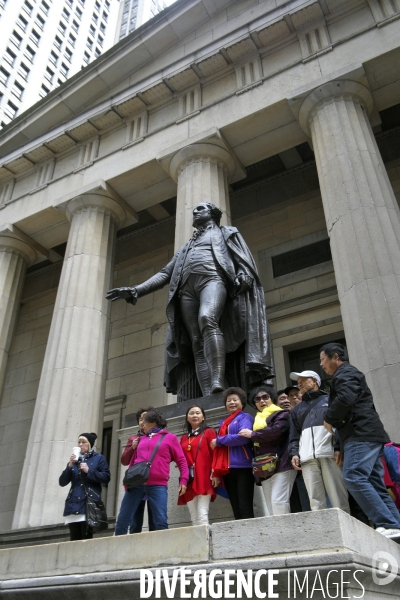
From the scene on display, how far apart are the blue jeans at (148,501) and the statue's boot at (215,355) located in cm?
165

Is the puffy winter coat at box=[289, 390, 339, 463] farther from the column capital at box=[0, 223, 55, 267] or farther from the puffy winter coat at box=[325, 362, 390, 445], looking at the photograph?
the column capital at box=[0, 223, 55, 267]

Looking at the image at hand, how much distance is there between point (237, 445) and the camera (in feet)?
16.6

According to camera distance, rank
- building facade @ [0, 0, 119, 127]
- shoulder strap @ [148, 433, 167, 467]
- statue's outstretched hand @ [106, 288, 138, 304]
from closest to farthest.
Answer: shoulder strap @ [148, 433, 167, 467], statue's outstretched hand @ [106, 288, 138, 304], building facade @ [0, 0, 119, 127]

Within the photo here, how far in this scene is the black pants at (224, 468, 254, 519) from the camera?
4.86 m

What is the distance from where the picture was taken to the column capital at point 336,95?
11672mm

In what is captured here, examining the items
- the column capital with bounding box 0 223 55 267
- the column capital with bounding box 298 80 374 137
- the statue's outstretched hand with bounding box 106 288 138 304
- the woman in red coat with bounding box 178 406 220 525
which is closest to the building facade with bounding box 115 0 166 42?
the column capital with bounding box 0 223 55 267

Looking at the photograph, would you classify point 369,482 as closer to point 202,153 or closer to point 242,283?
point 242,283

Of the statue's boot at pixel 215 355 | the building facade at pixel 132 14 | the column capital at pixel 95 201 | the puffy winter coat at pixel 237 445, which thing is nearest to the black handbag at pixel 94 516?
the statue's boot at pixel 215 355

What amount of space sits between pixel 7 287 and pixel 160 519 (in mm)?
12613

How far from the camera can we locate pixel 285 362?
1362cm

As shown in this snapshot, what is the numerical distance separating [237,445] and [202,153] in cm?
987

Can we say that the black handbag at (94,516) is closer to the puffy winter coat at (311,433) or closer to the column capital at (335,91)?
the puffy winter coat at (311,433)

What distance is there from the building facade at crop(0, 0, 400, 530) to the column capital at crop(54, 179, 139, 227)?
5cm

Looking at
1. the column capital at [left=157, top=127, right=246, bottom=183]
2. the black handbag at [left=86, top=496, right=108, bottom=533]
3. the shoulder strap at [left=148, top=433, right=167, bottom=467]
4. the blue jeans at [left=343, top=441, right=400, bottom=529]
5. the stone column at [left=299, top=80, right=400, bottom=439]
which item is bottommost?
the blue jeans at [left=343, top=441, right=400, bottom=529]
